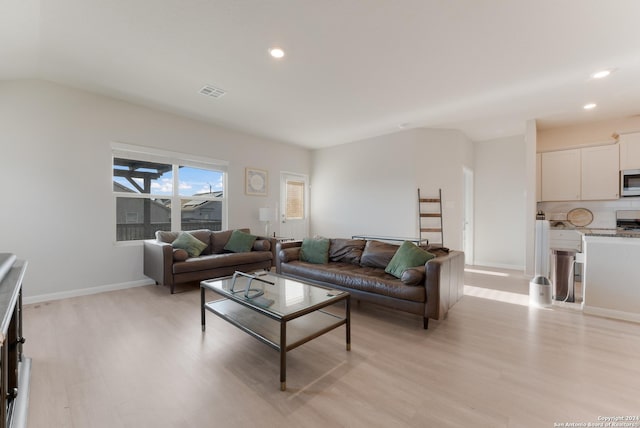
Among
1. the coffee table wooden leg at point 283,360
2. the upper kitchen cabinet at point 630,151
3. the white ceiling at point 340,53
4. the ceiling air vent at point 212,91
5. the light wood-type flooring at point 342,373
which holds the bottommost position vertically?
the light wood-type flooring at point 342,373

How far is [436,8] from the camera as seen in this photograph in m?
2.07

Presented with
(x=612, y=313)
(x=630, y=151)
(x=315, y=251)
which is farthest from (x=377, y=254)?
(x=630, y=151)

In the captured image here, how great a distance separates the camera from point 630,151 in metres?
4.10

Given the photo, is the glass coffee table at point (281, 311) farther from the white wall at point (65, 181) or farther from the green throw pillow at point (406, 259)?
the white wall at point (65, 181)

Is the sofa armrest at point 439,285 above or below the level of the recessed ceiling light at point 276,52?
below

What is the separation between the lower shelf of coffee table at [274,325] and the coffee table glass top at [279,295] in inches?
4.7

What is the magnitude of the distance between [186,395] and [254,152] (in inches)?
187

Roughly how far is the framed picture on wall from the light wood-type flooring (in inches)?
122

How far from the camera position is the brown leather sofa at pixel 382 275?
8.34 feet

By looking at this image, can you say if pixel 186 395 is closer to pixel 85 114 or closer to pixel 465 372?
pixel 465 372


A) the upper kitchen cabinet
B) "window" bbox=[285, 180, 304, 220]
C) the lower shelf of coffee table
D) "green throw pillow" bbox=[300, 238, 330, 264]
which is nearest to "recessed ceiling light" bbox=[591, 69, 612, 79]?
the upper kitchen cabinet

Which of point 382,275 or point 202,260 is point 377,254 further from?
point 202,260

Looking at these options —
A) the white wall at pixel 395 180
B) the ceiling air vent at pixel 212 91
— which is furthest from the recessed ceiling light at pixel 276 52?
the white wall at pixel 395 180

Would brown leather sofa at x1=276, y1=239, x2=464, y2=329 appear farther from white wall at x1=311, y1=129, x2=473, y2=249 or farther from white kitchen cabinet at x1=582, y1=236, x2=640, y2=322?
white wall at x1=311, y1=129, x2=473, y2=249
